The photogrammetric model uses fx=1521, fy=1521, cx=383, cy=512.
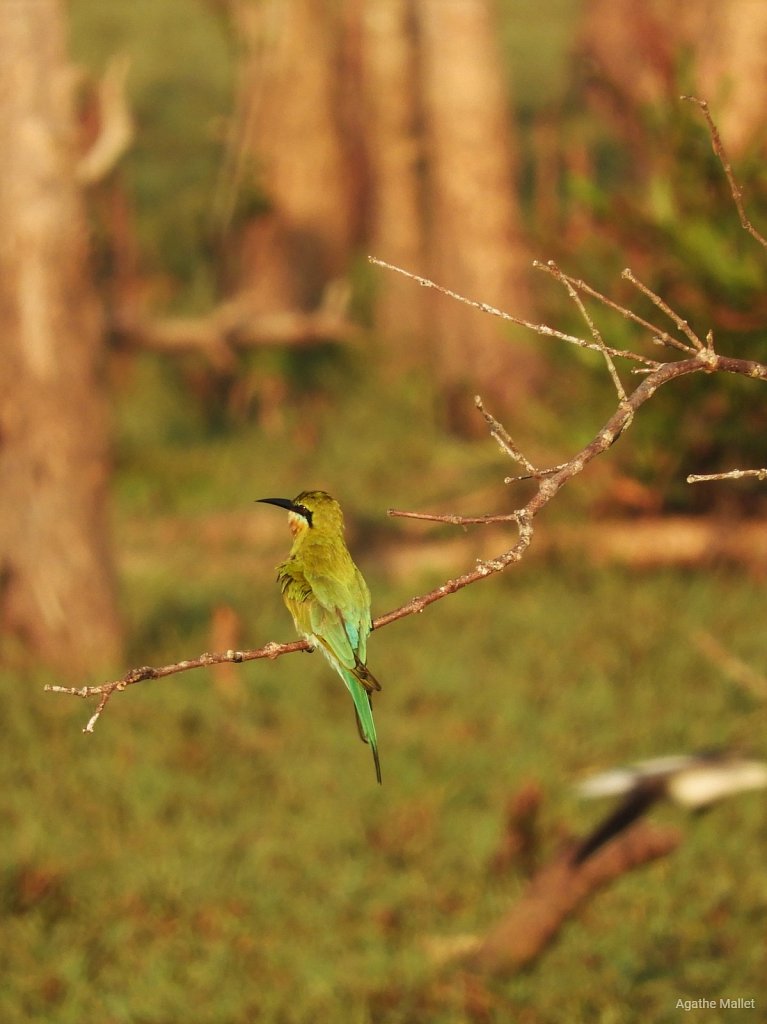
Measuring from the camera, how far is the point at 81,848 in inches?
276

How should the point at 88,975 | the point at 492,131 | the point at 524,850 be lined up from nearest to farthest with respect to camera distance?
the point at 88,975, the point at 524,850, the point at 492,131

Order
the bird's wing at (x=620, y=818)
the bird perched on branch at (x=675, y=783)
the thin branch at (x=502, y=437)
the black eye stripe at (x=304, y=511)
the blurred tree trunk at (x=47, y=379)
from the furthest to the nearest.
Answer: the blurred tree trunk at (x=47, y=379) → the bird's wing at (x=620, y=818) → the bird perched on branch at (x=675, y=783) → the black eye stripe at (x=304, y=511) → the thin branch at (x=502, y=437)

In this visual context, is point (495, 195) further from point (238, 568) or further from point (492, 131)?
point (238, 568)

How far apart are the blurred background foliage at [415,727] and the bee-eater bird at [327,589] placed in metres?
3.94

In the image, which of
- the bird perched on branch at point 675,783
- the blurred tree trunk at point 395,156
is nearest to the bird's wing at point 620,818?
the bird perched on branch at point 675,783

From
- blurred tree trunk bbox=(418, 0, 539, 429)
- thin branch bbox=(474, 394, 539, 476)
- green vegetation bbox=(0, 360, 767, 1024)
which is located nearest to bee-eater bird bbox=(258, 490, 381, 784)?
thin branch bbox=(474, 394, 539, 476)

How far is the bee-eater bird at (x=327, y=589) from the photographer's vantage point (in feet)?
6.37

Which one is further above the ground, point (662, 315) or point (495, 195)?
point (662, 315)

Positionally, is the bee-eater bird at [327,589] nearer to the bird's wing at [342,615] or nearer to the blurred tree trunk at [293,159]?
the bird's wing at [342,615]

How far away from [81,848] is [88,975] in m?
1.00

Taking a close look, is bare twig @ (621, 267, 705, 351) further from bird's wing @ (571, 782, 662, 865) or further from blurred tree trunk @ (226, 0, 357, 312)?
blurred tree trunk @ (226, 0, 357, 312)

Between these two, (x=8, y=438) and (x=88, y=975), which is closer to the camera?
(x=88, y=975)

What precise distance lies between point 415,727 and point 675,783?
3.40 metres

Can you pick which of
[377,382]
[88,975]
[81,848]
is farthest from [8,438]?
[377,382]
